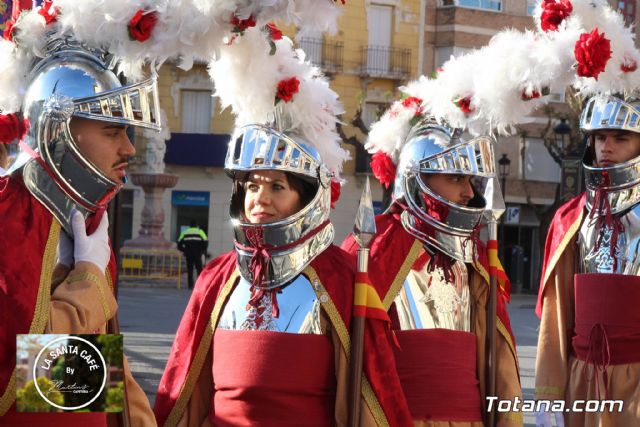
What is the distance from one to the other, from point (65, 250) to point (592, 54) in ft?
10.0

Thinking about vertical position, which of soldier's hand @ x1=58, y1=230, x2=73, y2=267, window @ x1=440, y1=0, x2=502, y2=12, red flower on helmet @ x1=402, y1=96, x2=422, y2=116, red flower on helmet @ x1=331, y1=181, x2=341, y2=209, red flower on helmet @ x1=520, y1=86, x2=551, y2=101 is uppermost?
window @ x1=440, y1=0, x2=502, y2=12

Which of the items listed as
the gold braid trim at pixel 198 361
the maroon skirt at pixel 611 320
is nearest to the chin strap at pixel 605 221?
the maroon skirt at pixel 611 320

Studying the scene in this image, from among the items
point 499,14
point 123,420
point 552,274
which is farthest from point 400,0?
point 123,420

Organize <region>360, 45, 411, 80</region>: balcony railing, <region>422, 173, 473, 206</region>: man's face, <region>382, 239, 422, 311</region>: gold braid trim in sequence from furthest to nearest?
<region>360, 45, 411, 80</region>: balcony railing
<region>422, 173, 473, 206</region>: man's face
<region>382, 239, 422, 311</region>: gold braid trim

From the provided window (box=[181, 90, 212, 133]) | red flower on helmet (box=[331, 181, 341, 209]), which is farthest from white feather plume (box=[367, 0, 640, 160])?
window (box=[181, 90, 212, 133])

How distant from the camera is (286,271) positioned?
Result: 508cm

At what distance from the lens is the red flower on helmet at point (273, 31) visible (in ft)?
17.2

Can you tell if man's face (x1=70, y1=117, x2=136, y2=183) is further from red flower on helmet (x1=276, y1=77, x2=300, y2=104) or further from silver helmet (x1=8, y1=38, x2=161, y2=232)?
red flower on helmet (x1=276, y1=77, x2=300, y2=104)

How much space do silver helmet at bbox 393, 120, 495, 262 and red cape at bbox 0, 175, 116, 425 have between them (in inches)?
92.3

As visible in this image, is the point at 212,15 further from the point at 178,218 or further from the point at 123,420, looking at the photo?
the point at 178,218

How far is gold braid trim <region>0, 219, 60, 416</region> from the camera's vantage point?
3979mm

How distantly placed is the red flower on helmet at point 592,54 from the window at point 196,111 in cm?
2999

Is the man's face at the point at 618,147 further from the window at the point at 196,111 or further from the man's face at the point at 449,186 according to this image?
the window at the point at 196,111

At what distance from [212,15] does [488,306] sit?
2.28 meters
